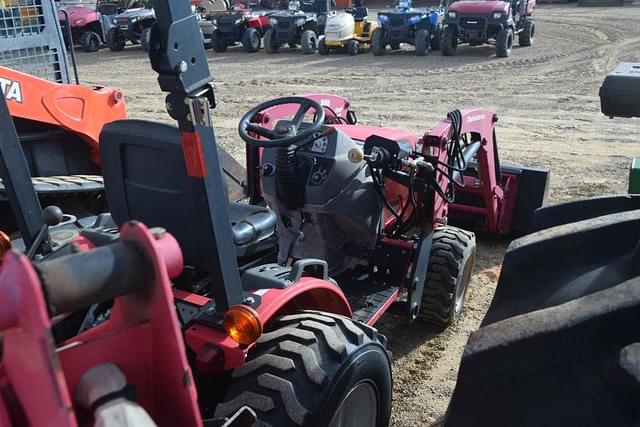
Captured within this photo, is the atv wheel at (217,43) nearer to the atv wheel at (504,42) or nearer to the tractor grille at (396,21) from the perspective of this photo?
the tractor grille at (396,21)

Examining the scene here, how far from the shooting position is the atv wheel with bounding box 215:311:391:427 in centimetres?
208

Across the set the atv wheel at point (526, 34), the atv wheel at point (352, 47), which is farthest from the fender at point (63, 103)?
the atv wheel at point (526, 34)

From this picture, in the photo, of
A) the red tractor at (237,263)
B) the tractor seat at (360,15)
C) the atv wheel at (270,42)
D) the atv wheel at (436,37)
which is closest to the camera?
the red tractor at (237,263)

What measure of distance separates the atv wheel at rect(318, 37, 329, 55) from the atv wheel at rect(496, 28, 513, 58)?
13.5 ft

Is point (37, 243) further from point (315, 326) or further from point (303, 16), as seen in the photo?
point (303, 16)

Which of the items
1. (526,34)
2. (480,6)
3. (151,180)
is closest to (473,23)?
(480,6)

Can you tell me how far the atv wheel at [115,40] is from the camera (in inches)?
742

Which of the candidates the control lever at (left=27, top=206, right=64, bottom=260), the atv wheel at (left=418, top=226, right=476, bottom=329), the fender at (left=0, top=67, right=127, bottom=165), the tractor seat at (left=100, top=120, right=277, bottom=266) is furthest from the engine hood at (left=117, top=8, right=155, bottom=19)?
the tractor seat at (left=100, top=120, right=277, bottom=266)

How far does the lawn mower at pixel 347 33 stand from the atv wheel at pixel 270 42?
1.38 m

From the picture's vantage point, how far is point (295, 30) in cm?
1661

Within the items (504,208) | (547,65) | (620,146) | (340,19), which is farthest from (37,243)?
(340,19)

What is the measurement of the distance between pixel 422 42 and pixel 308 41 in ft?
9.64

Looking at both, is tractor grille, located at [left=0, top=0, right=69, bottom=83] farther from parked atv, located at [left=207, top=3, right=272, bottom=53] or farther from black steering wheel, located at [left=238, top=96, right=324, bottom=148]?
parked atv, located at [left=207, top=3, right=272, bottom=53]

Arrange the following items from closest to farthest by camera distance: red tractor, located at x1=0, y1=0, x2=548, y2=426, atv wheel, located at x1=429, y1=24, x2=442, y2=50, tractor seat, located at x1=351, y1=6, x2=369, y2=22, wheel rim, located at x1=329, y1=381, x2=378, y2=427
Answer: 1. red tractor, located at x1=0, y1=0, x2=548, y2=426
2. wheel rim, located at x1=329, y1=381, x2=378, y2=427
3. atv wheel, located at x1=429, y1=24, x2=442, y2=50
4. tractor seat, located at x1=351, y1=6, x2=369, y2=22
